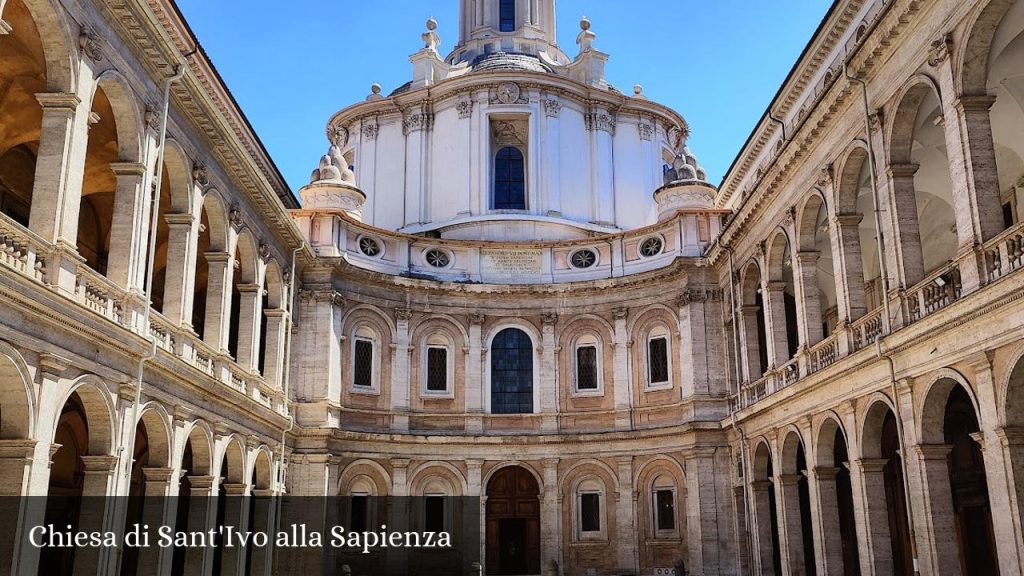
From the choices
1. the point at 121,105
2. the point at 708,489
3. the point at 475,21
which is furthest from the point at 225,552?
the point at 475,21

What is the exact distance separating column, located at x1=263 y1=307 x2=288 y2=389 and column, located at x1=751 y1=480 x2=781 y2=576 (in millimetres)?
14027

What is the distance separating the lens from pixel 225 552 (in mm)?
24828

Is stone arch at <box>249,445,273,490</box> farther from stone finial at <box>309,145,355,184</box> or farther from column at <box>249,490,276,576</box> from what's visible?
stone finial at <box>309,145,355,184</box>

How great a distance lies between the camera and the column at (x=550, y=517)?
32875 mm

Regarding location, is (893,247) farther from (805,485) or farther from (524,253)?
(524,253)

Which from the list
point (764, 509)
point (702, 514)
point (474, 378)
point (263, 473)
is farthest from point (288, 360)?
point (764, 509)

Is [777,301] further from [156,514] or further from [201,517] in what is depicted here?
[156,514]

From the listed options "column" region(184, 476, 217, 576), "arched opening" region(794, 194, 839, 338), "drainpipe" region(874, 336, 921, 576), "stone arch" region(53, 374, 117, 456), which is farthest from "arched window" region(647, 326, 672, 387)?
"stone arch" region(53, 374, 117, 456)

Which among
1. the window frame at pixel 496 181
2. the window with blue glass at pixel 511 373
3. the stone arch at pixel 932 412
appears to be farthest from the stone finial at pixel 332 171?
the stone arch at pixel 932 412

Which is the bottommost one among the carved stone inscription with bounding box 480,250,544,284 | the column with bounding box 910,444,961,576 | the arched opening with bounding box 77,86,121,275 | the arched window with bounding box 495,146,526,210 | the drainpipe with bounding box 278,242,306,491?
the column with bounding box 910,444,961,576

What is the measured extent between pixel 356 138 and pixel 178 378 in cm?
2301

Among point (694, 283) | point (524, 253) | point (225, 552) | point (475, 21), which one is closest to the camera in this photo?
point (225, 552)

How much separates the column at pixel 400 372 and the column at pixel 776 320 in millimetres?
12545

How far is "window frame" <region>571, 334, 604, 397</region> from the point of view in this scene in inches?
1356
